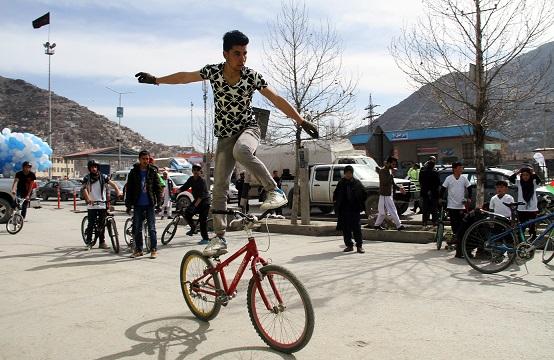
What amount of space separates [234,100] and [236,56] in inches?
15.1

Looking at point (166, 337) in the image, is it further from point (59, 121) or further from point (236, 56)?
point (59, 121)

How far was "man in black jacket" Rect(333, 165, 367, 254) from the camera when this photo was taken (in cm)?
963

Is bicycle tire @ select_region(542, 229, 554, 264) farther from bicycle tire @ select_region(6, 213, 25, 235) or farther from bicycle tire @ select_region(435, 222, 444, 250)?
bicycle tire @ select_region(6, 213, 25, 235)

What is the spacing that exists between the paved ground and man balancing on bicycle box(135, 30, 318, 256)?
989 mm

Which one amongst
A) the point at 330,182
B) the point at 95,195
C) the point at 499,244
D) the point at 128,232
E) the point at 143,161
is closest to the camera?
the point at 499,244

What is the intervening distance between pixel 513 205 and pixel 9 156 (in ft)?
127

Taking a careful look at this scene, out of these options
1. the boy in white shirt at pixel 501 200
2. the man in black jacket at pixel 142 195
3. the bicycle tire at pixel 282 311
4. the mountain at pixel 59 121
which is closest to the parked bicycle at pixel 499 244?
the boy in white shirt at pixel 501 200

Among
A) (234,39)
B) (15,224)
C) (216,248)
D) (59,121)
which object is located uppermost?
(59,121)

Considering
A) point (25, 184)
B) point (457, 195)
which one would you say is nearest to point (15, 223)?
point (25, 184)

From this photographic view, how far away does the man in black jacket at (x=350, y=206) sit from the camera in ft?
31.6

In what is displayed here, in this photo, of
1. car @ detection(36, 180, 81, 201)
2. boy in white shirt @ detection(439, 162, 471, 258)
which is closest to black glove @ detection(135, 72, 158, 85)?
boy in white shirt @ detection(439, 162, 471, 258)

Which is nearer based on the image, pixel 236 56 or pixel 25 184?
pixel 236 56

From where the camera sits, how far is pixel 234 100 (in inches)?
171

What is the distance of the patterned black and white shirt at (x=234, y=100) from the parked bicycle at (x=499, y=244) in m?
4.85
